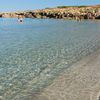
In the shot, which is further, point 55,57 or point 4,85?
point 55,57

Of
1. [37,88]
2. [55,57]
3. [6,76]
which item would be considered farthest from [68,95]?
[55,57]

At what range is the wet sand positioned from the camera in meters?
18.4

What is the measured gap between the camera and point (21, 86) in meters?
21.3

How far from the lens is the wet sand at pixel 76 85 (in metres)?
18.4

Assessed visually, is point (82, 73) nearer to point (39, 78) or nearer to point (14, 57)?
point (39, 78)

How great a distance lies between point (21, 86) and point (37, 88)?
54.6 inches

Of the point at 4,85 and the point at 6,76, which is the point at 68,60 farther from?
the point at 4,85

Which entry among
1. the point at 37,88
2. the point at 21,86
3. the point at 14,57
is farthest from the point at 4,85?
the point at 14,57

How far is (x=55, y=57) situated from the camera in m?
32.8

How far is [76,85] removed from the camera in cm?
2080

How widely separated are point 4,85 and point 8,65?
729 cm

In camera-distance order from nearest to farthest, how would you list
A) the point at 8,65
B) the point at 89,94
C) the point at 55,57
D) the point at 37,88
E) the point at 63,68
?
the point at 89,94 → the point at 37,88 → the point at 63,68 → the point at 8,65 → the point at 55,57

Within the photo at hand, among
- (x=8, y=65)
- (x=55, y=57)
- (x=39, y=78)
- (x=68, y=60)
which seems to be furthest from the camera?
(x=55, y=57)

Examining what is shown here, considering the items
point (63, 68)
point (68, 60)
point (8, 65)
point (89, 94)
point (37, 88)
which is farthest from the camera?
point (68, 60)
